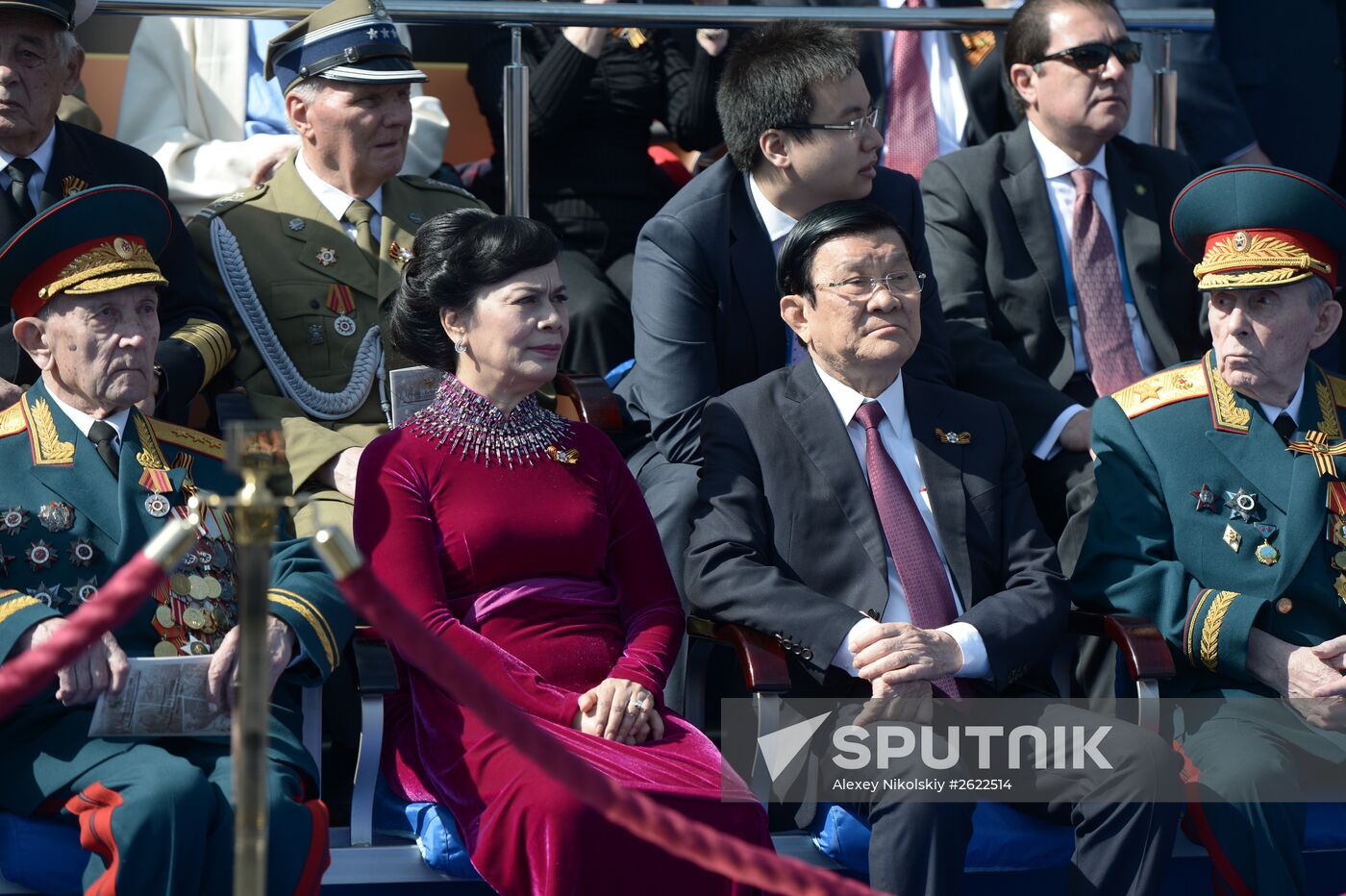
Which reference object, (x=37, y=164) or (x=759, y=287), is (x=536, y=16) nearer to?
(x=759, y=287)

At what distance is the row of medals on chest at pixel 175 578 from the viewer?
11.7 ft

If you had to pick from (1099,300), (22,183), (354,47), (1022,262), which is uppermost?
(354,47)

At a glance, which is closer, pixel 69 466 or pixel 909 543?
pixel 69 466

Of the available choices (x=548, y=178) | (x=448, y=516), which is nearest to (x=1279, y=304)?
(x=448, y=516)

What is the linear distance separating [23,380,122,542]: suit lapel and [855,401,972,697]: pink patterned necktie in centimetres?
159

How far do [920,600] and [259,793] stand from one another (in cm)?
186

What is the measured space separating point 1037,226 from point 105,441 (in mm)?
2593

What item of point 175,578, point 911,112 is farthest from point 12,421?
point 911,112

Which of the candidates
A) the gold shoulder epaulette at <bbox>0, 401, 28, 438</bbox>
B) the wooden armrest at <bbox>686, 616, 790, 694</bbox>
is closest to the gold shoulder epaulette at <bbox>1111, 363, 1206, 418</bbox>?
the wooden armrest at <bbox>686, 616, 790, 694</bbox>

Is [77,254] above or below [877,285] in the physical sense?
above

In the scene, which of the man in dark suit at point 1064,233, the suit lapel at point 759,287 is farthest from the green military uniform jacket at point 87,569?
the man in dark suit at point 1064,233

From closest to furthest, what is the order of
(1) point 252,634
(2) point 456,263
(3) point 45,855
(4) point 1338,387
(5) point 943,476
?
(1) point 252,634 → (3) point 45,855 → (2) point 456,263 → (5) point 943,476 → (4) point 1338,387

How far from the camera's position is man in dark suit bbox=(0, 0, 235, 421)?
14.3 ft

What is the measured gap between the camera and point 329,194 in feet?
15.9
